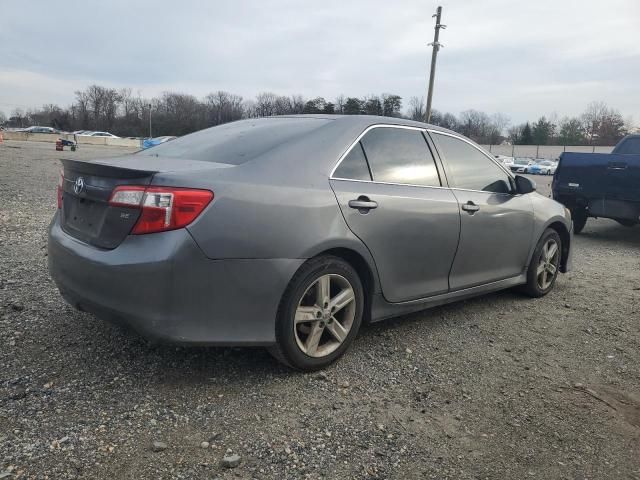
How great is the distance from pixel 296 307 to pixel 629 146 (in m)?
9.33

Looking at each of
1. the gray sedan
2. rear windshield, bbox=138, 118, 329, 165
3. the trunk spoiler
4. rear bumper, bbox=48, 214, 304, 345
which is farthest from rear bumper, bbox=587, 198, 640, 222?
the trunk spoiler

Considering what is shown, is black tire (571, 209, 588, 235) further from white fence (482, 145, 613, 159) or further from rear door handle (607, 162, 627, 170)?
white fence (482, 145, 613, 159)

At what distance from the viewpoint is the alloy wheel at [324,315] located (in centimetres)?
298

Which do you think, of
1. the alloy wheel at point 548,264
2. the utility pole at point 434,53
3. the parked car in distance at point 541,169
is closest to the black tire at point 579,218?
the alloy wheel at point 548,264

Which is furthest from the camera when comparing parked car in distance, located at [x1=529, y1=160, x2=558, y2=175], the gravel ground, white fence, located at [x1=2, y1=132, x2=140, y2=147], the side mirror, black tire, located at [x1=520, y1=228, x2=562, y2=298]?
white fence, located at [x1=2, y1=132, x2=140, y2=147]

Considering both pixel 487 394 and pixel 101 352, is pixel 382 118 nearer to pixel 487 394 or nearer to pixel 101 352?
pixel 487 394

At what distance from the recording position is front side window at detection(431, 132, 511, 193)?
4020 millimetres

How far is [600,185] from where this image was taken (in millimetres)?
8430

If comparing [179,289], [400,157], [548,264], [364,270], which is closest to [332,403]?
[364,270]

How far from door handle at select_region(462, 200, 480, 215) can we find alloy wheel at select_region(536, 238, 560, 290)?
133 cm

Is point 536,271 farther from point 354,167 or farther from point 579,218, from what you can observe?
point 579,218

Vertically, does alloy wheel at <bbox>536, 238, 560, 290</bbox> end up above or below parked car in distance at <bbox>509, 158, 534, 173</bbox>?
below

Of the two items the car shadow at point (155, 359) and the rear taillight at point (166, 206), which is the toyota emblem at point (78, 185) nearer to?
the rear taillight at point (166, 206)

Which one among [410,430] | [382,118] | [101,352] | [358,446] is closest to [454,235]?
[382,118]
